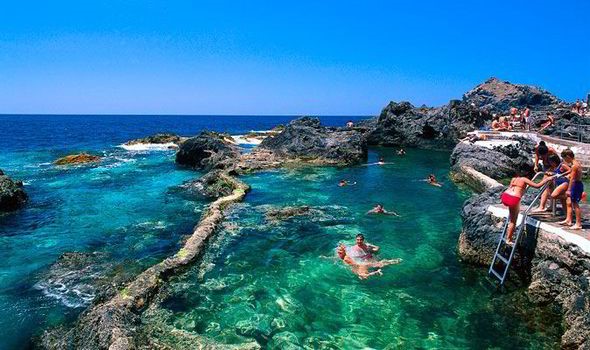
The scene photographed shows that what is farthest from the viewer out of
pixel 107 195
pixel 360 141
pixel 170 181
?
pixel 360 141

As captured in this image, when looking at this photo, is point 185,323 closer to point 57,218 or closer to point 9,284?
point 9,284

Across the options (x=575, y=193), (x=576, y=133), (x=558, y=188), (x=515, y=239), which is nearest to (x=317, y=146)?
(x=576, y=133)

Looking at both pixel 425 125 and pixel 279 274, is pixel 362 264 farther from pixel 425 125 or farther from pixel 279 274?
pixel 425 125

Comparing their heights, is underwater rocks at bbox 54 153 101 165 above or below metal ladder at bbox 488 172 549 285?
below

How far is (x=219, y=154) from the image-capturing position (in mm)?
37875

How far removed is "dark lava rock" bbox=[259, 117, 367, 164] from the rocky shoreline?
0.10 meters

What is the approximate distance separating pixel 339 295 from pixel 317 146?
96.2 feet

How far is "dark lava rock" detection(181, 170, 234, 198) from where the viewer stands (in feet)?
85.0

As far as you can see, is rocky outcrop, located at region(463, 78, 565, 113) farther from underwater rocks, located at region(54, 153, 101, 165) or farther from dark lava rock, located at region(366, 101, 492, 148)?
underwater rocks, located at region(54, 153, 101, 165)

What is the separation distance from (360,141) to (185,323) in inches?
1315

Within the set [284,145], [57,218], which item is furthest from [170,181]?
[284,145]

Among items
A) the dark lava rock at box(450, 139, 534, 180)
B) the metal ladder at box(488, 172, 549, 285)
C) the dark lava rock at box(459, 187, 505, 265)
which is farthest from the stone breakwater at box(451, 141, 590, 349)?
the dark lava rock at box(450, 139, 534, 180)

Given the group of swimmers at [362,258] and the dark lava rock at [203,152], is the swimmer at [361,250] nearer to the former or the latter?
the group of swimmers at [362,258]

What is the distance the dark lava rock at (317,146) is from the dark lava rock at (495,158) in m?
10.3
